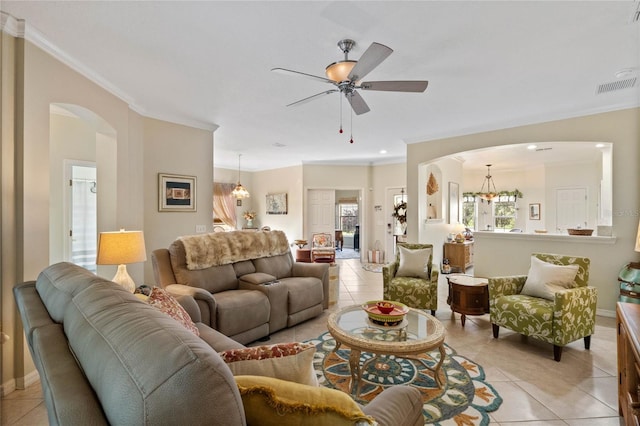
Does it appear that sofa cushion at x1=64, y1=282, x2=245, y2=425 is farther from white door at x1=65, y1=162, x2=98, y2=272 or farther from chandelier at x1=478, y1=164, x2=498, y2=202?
chandelier at x1=478, y1=164, x2=498, y2=202

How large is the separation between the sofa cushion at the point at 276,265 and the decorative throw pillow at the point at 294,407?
2.91 meters

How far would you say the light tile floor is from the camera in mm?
1935

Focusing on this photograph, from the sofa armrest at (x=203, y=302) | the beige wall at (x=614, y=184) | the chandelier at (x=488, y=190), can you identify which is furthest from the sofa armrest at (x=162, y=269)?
the chandelier at (x=488, y=190)

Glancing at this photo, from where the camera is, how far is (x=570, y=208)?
7.49 m

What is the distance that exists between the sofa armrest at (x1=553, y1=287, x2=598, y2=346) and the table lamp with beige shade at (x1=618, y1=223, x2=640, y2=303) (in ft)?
3.37

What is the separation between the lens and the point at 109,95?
3221 mm

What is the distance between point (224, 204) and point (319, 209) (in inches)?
114

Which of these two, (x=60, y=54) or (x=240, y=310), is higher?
(x=60, y=54)

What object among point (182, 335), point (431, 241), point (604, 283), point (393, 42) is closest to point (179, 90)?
point (393, 42)

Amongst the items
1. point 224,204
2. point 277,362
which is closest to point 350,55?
point 277,362

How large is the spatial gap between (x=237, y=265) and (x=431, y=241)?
4.16m

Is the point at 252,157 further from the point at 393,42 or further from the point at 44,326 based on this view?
the point at 44,326

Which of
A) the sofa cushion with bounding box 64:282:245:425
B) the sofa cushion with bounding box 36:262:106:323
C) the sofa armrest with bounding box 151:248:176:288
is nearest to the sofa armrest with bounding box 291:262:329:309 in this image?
the sofa armrest with bounding box 151:248:176:288

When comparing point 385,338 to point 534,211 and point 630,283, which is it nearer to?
point 630,283
